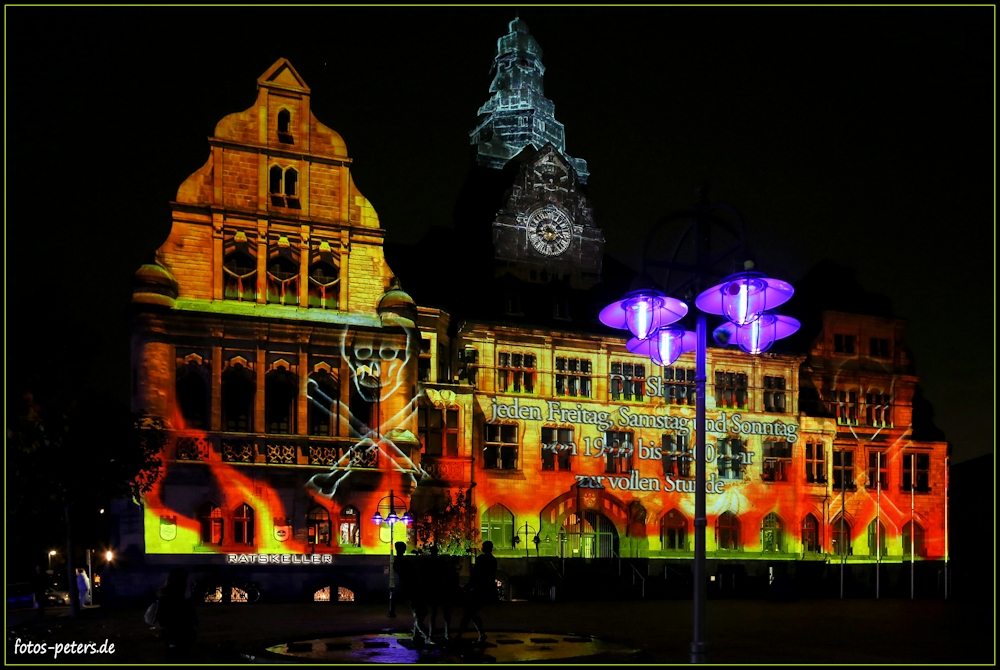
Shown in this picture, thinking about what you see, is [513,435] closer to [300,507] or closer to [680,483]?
[680,483]

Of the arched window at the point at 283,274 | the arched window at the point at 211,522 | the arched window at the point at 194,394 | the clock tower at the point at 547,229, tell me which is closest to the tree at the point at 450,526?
the arched window at the point at 211,522

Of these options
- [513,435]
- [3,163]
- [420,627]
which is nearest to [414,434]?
[513,435]

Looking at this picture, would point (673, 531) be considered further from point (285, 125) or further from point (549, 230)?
point (285, 125)

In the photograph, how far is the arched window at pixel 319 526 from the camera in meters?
39.5

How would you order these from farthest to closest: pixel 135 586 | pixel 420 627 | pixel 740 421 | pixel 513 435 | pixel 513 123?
pixel 513 123, pixel 740 421, pixel 513 435, pixel 135 586, pixel 420 627

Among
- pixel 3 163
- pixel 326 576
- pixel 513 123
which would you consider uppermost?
pixel 513 123

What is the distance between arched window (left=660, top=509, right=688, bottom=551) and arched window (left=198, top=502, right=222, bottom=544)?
830 inches

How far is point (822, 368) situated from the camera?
54.4 m

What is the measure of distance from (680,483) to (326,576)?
1897 cm

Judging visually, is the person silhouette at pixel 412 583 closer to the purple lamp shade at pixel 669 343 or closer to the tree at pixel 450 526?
the purple lamp shade at pixel 669 343

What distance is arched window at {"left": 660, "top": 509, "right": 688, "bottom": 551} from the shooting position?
50312 millimetres

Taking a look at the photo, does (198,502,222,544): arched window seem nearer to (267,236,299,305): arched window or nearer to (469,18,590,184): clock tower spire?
(267,236,299,305): arched window

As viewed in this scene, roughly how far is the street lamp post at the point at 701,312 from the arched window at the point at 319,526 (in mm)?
25314

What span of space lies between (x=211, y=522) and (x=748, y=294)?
27.8 metres
